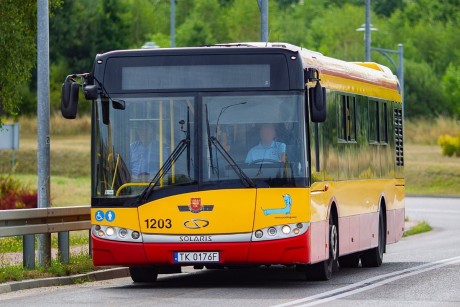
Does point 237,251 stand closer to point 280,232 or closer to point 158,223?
point 280,232

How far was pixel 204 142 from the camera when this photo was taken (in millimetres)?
18031

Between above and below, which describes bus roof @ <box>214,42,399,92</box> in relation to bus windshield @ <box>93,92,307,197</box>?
above

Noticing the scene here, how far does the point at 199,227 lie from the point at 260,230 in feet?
2.31

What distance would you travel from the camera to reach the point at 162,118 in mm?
18156

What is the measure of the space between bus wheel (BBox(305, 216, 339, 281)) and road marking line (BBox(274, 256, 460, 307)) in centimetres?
44

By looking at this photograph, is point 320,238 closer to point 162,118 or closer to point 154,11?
point 162,118

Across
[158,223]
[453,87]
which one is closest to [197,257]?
[158,223]

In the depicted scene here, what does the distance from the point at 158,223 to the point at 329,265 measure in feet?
9.00

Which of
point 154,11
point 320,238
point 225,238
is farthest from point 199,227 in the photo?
point 154,11

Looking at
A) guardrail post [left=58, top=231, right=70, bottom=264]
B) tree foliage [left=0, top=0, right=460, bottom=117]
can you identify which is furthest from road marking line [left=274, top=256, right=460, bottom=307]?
tree foliage [left=0, top=0, right=460, bottom=117]

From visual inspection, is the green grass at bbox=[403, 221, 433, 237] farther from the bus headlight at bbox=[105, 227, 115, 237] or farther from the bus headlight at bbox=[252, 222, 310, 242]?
the bus headlight at bbox=[105, 227, 115, 237]

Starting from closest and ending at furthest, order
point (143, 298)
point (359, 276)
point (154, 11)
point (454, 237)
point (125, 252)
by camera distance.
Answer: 1. point (143, 298)
2. point (125, 252)
3. point (359, 276)
4. point (454, 237)
5. point (154, 11)

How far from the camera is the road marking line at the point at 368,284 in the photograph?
16344mm

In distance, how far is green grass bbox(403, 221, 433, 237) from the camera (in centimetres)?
3618
